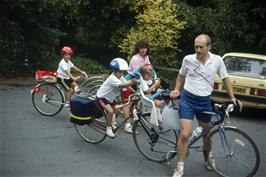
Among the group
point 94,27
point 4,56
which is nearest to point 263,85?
point 4,56

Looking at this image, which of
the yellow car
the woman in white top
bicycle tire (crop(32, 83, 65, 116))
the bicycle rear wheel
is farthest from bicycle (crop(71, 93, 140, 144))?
the yellow car

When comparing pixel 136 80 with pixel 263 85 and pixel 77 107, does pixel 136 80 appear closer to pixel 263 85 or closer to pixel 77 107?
pixel 77 107

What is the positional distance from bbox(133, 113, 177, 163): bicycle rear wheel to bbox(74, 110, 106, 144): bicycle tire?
78 cm

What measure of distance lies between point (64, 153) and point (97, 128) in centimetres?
80

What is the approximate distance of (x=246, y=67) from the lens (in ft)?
37.9

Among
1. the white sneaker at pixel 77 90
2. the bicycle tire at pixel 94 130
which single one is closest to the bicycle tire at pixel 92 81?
the white sneaker at pixel 77 90

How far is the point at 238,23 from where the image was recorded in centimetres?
1606

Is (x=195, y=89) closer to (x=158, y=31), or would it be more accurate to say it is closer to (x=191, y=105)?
(x=191, y=105)

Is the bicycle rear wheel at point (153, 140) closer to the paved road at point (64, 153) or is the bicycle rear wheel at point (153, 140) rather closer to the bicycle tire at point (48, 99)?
the paved road at point (64, 153)

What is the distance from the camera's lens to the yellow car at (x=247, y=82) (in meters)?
10.7

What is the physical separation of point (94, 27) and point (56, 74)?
879cm

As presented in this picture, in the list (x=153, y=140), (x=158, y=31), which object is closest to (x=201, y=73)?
(x=153, y=140)

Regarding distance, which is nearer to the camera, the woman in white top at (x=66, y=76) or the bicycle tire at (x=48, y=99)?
the woman in white top at (x=66, y=76)

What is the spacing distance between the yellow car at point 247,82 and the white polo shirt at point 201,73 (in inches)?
182
